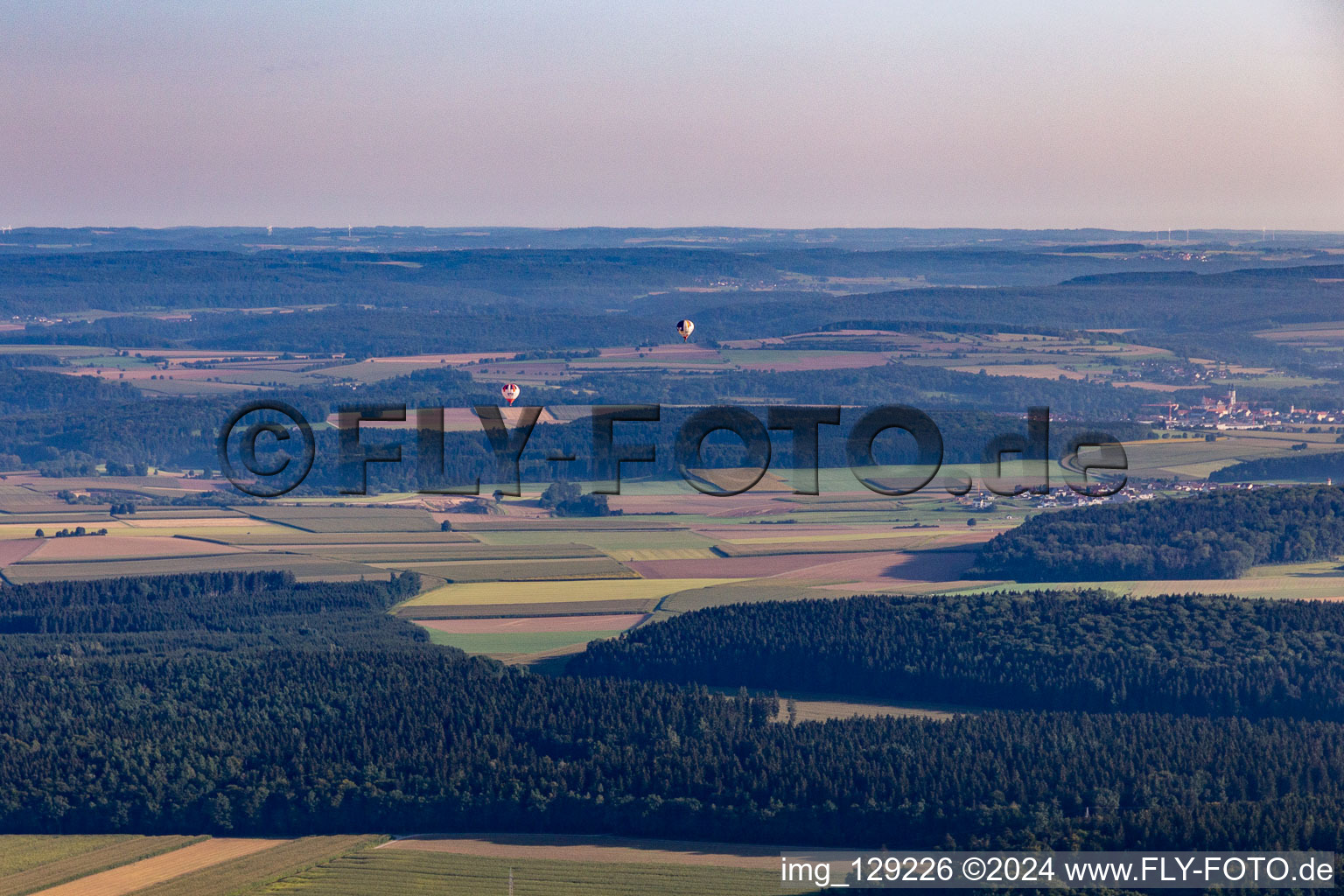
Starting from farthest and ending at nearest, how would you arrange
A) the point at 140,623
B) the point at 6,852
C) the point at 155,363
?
the point at 155,363, the point at 140,623, the point at 6,852

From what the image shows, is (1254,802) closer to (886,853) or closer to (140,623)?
(886,853)

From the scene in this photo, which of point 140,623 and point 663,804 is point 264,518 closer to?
Result: point 140,623

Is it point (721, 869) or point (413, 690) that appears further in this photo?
point (413, 690)

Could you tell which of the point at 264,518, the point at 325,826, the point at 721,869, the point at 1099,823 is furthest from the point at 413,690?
the point at 264,518

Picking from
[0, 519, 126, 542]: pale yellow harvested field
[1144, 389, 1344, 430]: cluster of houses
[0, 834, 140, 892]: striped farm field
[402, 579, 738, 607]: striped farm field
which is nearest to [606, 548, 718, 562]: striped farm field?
[402, 579, 738, 607]: striped farm field

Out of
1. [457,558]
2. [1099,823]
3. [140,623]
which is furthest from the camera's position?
[457,558]

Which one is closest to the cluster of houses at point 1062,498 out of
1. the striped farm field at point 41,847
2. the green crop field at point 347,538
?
the green crop field at point 347,538
